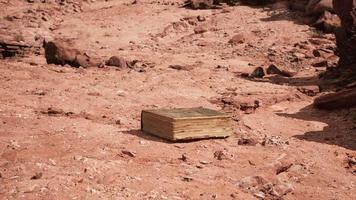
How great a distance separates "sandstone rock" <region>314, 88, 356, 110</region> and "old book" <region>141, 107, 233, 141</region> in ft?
7.02

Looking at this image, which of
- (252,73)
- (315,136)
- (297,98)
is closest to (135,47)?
(252,73)

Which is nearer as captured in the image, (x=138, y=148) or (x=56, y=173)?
(x=56, y=173)

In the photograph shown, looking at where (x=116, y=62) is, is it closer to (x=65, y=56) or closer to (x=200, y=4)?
(x=65, y=56)

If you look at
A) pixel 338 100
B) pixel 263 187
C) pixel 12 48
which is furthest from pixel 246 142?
pixel 12 48

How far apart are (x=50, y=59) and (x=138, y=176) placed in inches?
234

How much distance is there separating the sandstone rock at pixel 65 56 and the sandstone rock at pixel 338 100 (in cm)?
429

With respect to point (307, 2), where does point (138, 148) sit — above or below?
below

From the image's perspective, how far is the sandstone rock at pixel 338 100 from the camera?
7.48 m

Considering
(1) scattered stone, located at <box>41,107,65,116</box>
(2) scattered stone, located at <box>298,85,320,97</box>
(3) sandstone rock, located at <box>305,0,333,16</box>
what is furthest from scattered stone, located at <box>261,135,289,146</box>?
(3) sandstone rock, located at <box>305,0,333,16</box>

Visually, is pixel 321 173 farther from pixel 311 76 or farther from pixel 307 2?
pixel 307 2

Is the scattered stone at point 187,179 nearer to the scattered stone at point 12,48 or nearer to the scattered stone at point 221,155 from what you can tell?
the scattered stone at point 221,155

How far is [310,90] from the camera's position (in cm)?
887

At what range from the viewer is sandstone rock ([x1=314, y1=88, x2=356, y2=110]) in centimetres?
748

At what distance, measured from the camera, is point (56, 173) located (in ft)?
15.0
